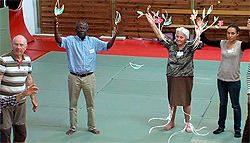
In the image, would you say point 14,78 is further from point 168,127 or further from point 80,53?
point 168,127

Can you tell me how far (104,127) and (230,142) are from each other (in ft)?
6.49

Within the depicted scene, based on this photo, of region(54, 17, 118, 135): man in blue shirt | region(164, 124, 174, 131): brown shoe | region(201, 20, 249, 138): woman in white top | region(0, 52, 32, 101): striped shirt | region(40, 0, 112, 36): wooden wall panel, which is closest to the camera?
region(0, 52, 32, 101): striped shirt

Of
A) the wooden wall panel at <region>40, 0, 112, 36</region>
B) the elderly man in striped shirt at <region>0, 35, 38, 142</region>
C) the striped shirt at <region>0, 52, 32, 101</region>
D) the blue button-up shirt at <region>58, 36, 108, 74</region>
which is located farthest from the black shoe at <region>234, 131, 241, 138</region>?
the wooden wall panel at <region>40, 0, 112, 36</region>

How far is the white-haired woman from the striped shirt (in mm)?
2143

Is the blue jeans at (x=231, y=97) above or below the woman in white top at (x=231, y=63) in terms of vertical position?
below

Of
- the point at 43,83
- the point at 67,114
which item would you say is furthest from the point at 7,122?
the point at 43,83

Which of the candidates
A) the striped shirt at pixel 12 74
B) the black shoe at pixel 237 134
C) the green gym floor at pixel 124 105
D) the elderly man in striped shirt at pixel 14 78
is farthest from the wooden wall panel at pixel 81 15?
the striped shirt at pixel 12 74

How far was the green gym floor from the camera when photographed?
674 centimetres

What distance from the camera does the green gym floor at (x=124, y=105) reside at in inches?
265

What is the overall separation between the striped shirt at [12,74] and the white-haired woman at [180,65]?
2143 millimetres

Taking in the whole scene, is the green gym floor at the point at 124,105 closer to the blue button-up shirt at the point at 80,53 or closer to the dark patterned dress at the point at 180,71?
the dark patterned dress at the point at 180,71

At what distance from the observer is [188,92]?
21.9 feet

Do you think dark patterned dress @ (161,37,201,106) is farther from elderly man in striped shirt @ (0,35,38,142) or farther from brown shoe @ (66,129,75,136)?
elderly man in striped shirt @ (0,35,38,142)

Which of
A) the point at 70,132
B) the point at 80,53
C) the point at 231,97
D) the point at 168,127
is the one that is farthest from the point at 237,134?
the point at 80,53
